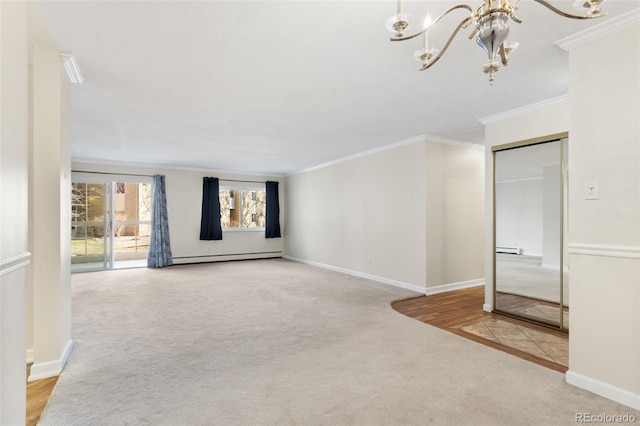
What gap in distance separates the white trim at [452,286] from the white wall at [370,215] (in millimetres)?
171

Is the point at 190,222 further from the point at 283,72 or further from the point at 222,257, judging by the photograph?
the point at 283,72

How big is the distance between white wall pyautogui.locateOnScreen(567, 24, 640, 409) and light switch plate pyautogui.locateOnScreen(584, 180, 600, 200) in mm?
19

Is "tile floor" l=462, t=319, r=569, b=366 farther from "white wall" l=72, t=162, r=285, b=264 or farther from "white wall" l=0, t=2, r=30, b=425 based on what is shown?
"white wall" l=72, t=162, r=285, b=264

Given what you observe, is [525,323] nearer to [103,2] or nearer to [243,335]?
[243,335]

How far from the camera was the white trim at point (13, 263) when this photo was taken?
1.22 metres

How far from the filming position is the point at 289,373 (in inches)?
91.8

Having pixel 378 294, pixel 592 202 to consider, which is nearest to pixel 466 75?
pixel 592 202

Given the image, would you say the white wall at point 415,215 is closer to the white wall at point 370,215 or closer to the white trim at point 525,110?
the white wall at point 370,215

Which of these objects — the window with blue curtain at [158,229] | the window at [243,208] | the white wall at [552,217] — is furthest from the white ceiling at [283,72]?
the window at [243,208]

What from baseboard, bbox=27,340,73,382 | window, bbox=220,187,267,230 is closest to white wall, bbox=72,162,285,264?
window, bbox=220,187,267,230

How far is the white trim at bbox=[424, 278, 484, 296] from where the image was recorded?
15.4 feet

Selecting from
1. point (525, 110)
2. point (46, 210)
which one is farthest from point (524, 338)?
point (46, 210)

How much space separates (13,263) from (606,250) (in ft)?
10.6

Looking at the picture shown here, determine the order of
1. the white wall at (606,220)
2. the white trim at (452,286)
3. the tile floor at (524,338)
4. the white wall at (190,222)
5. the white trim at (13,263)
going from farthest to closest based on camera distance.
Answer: the white wall at (190,222)
the white trim at (452,286)
the tile floor at (524,338)
the white wall at (606,220)
the white trim at (13,263)
